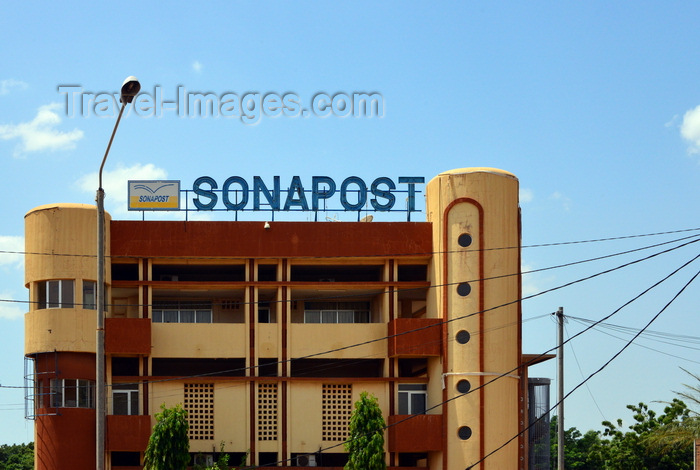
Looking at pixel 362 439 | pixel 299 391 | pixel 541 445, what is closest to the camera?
pixel 362 439

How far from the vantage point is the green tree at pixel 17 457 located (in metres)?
122

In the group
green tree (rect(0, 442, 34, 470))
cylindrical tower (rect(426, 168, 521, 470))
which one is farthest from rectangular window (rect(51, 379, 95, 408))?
green tree (rect(0, 442, 34, 470))

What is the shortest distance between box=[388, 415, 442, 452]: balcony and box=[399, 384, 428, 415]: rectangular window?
1956mm

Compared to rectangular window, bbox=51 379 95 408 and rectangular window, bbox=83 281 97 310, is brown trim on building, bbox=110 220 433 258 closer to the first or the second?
rectangular window, bbox=83 281 97 310

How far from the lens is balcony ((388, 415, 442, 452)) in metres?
57.2

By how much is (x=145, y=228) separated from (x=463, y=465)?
20.9 m

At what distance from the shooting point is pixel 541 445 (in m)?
64.9

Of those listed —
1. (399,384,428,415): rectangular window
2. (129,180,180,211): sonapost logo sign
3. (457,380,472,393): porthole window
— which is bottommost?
(399,384,428,415): rectangular window

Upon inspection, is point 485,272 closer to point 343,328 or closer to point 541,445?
point 343,328

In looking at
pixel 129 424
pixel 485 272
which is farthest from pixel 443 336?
pixel 129 424

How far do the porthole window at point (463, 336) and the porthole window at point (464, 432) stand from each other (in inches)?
173

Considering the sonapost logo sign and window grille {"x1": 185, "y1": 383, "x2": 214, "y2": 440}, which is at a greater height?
the sonapost logo sign

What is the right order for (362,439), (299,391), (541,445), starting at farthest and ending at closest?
(541,445) → (299,391) → (362,439)

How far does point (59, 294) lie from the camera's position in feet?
187
